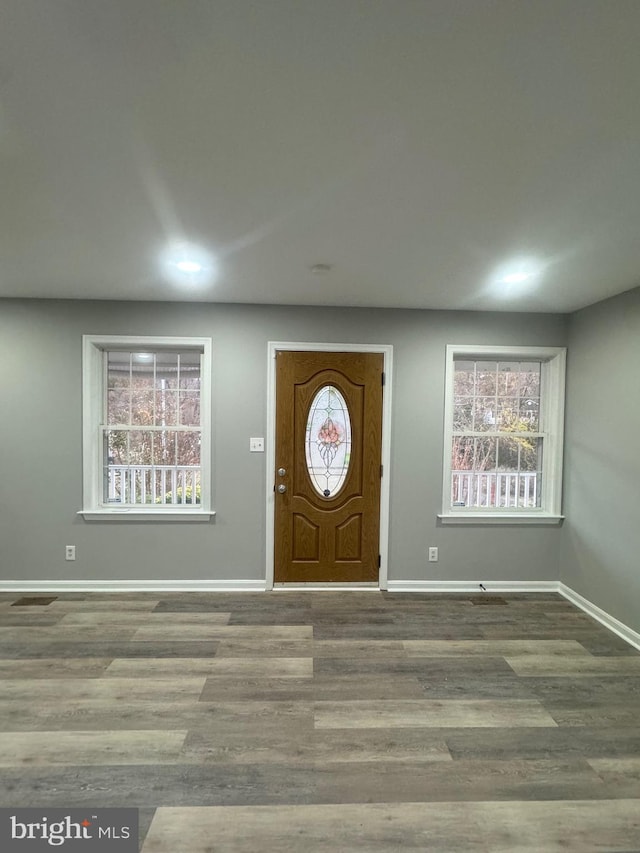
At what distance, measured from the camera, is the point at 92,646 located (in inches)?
99.7

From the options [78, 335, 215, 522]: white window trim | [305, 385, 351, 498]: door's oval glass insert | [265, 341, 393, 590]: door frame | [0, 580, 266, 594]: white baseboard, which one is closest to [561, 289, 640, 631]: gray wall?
[265, 341, 393, 590]: door frame

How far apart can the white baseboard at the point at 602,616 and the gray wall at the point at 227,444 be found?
181 millimetres

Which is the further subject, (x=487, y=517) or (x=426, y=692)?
(x=487, y=517)

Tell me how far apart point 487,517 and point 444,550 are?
0.47 m

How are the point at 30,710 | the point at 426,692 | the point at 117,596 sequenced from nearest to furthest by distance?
the point at 30,710, the point at 426,692, the point at 117,596

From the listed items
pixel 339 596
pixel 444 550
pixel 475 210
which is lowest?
pixel 339 596

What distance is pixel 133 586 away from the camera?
3.35 metres

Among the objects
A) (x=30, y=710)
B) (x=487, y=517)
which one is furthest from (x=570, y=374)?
(x=30, y=710)

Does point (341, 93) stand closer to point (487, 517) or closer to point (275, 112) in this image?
point (275, 112)

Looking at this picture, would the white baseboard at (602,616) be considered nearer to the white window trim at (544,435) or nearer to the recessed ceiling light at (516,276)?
the white window trim at (544,435)

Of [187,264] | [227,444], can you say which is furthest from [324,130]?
[227,444]

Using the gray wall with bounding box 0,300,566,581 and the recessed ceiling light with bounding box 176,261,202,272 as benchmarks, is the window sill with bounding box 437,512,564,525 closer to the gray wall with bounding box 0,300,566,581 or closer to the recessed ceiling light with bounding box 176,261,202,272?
the gray wall with bounding box 0,300,566,581

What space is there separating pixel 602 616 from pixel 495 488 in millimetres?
1185

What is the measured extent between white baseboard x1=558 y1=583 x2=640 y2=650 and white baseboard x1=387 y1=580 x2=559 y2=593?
0.13m
